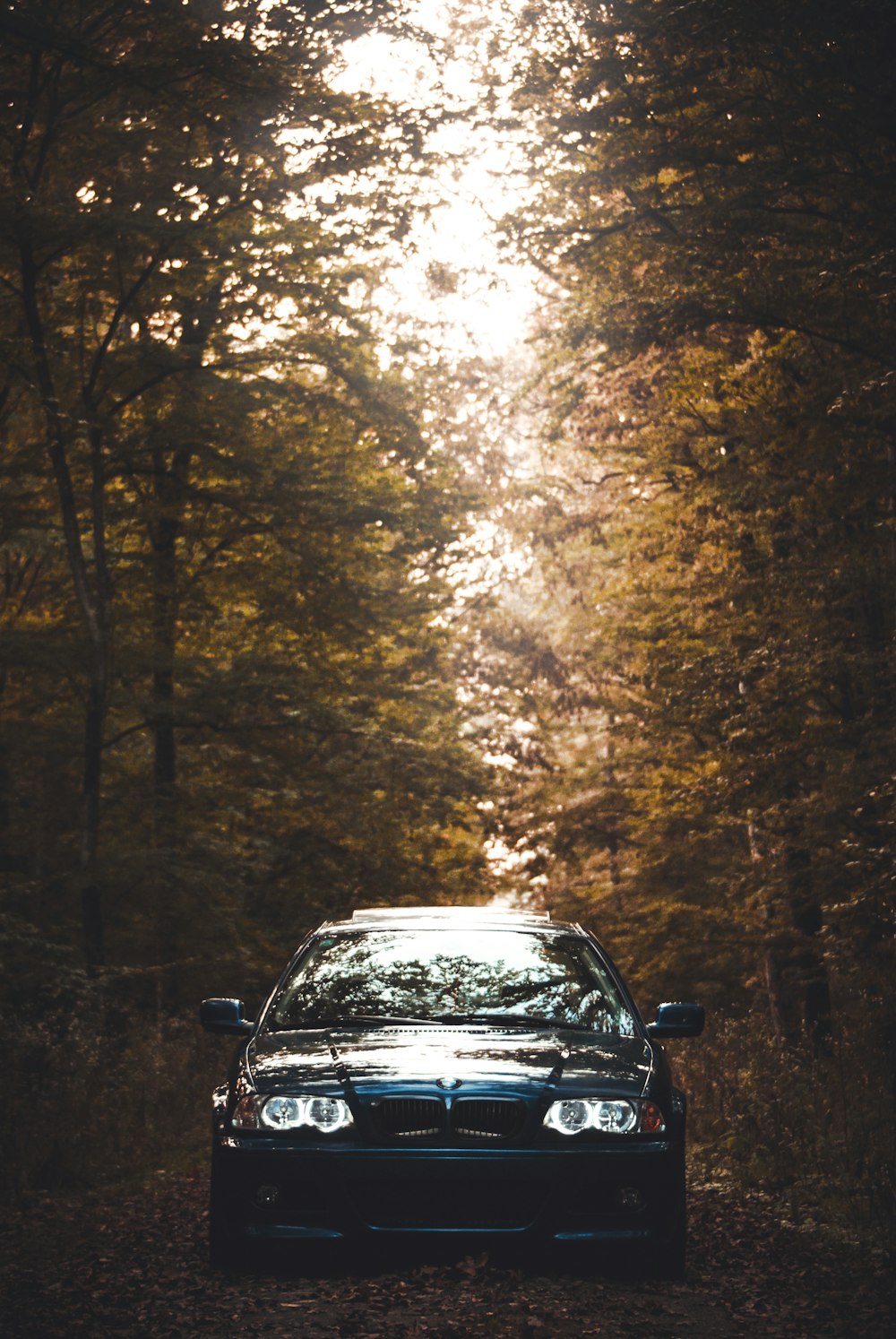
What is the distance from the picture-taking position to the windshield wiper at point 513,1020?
22.2 ft

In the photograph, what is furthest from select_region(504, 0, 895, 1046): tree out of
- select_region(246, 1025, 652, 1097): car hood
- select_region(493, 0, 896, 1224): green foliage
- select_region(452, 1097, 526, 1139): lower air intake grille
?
select_region(452, 1097, 526, 1139): lower air intake grille

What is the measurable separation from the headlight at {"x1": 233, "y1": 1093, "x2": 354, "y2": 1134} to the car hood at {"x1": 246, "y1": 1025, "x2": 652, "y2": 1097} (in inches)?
2.2

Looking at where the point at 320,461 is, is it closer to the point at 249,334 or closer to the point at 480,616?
the point at 249,334

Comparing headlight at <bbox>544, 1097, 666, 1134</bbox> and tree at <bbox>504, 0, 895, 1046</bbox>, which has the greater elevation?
tree at <bbox>504, 0, 895, 1046</bbox>

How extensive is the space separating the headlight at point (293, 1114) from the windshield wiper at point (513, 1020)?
0.91 metres

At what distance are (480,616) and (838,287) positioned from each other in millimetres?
20779

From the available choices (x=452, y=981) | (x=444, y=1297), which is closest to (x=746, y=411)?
(x=452, y=981)

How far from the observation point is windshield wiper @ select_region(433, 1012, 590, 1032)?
6781 mm

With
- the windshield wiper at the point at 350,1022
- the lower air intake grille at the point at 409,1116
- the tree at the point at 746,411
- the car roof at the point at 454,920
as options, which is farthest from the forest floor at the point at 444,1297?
the tree at the point at 746,411

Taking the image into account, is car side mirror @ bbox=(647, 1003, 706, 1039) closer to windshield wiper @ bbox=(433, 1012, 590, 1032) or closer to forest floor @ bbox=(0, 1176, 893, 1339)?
windshield wiper @ bbox=(433, 1012, 590, 1032)

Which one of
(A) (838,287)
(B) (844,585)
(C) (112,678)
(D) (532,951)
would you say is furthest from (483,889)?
(D) (532,951)

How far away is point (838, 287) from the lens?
1429 cm

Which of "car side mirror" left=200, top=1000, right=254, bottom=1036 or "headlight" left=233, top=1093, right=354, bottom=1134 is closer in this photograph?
"headlight" left=233, top=1093, right=354, bottom=1134

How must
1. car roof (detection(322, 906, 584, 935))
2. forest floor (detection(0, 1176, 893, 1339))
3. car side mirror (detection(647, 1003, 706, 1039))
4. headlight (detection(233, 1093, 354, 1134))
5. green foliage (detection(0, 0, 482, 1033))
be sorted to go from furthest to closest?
green foliage (detection(0, 0, 482, 1033)) < car roof (detection(322, 906, 584, 935)) < car side mirror (detection(647, 1003, 706, 1039)) < headlight (detection(233, 1093, 354, 1134)) < forest floor (detection(0, 1176, 893, 1339))
